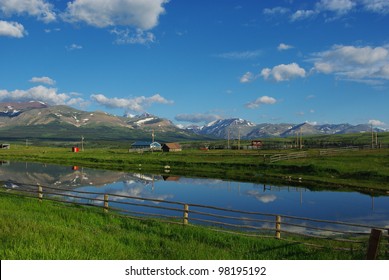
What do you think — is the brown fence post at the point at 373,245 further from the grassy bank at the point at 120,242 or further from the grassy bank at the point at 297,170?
the grassy bank at the point at 297,170

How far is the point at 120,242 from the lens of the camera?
672 inches

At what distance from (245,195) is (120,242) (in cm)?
3111

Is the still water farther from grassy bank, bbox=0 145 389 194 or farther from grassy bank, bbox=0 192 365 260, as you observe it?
grassy bank, bbox=0 192 365 260

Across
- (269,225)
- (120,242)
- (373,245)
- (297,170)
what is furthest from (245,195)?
(373,245)

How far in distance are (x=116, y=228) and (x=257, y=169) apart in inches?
2058

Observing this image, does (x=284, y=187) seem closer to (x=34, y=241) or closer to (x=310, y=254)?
(x=310, y=254)

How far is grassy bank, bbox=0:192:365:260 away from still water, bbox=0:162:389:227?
12614 mm

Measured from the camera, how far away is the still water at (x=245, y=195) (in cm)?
3550

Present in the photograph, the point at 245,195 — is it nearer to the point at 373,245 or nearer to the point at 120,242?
the point at 120,242

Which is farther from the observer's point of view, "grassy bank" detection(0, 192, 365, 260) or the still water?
the still water

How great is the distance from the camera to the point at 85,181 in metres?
60.9

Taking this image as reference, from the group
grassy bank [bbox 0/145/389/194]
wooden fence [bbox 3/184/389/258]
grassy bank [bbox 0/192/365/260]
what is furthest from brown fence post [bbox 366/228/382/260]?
grassy bank [bbox 0/145/389/194]

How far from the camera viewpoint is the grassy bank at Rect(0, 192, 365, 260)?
12.8m

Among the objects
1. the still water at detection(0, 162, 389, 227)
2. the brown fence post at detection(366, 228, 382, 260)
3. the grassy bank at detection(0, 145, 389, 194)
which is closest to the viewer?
the brown fence post at detection(366, 228, 382, 260)
